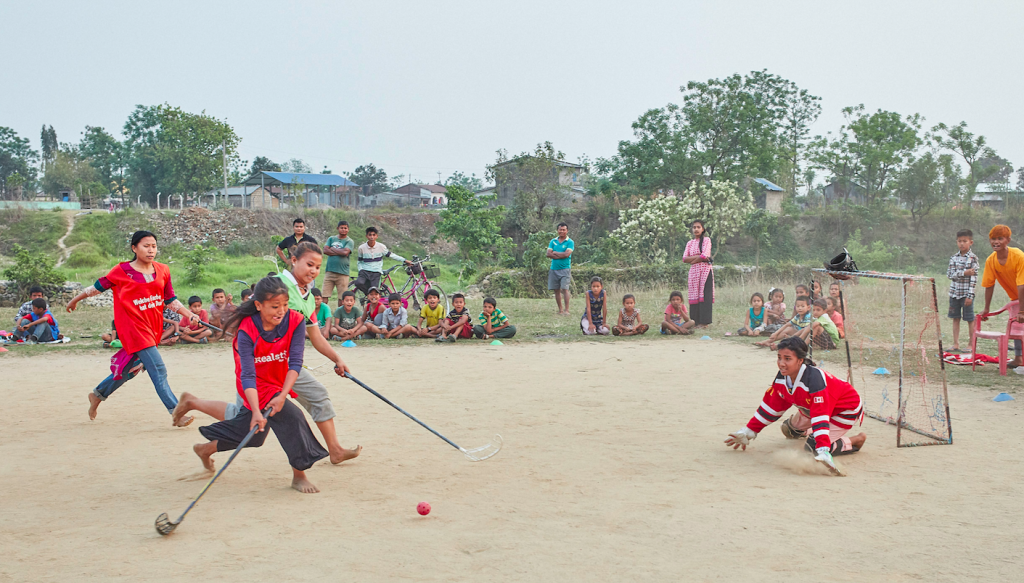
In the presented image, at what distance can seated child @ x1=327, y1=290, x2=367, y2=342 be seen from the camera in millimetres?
11336

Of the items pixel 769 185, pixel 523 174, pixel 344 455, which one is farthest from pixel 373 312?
pixel 769 185

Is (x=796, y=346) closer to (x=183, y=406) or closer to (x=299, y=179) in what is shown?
(x=183, y=406)

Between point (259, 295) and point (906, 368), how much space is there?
23.8 feet

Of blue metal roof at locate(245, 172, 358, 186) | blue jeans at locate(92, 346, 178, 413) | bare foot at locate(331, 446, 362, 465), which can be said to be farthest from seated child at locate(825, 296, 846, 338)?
blue metal roof at locate(245, 172, 358, 186)

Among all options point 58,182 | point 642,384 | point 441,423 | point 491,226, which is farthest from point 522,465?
point 58,182

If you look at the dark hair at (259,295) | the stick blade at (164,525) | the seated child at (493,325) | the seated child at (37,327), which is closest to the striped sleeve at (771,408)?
the dark hair at (259,295)

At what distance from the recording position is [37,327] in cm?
1072

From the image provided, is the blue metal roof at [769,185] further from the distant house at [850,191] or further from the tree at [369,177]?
the tree at [369,177]

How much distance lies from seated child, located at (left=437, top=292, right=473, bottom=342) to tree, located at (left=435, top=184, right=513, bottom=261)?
1357 cm

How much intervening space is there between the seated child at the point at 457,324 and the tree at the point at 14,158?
6645cm

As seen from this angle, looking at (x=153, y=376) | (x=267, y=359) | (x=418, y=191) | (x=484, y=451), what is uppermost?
(x=418, y=191)

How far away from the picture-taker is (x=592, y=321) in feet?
38.8

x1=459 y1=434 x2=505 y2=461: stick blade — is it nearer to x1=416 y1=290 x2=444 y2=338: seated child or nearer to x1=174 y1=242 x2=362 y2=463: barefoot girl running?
x1=174 y1=242 x2=362 y2=463: barefoot girl running

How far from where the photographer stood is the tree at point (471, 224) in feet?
82.6
